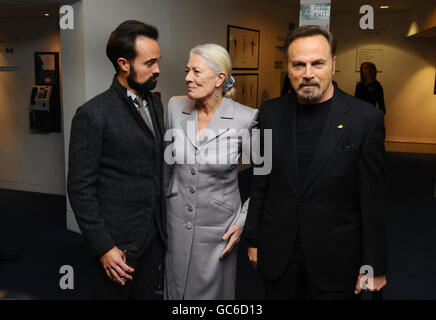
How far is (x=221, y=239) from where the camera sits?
79.7 inches

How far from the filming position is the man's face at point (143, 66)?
1.80 metres

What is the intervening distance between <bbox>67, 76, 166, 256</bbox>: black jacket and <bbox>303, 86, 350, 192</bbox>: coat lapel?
0.70 meters

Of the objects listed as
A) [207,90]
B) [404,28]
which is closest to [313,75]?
[207,90]

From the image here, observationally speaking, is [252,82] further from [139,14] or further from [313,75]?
[313,75]

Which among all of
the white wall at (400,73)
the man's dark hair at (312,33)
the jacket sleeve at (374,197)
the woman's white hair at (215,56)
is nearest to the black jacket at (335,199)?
the jacket sleeve at (374,197)

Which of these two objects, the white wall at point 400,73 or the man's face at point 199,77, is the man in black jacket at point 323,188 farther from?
the white wall at point 400,73

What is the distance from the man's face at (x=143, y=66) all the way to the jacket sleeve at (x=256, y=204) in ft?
1.79

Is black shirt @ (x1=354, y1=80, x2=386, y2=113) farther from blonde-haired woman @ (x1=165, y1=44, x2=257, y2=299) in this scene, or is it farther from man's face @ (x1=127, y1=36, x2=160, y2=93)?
man's face @ (x1=127, y1=36, x2=160, y2=93)

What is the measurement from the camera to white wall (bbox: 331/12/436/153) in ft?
33.0

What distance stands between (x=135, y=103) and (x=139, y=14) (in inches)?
120

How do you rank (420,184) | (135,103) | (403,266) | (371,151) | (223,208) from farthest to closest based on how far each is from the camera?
(420,184)
(403,266)
(223,208)
(135,103)
(371,151)

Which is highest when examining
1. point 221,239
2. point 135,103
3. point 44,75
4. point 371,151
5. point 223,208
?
point 44,75

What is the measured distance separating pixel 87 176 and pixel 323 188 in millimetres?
974

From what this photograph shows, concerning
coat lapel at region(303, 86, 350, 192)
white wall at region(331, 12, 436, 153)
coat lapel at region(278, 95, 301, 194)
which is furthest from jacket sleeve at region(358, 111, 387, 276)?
white wall at region(331, 12, 436, 153)
